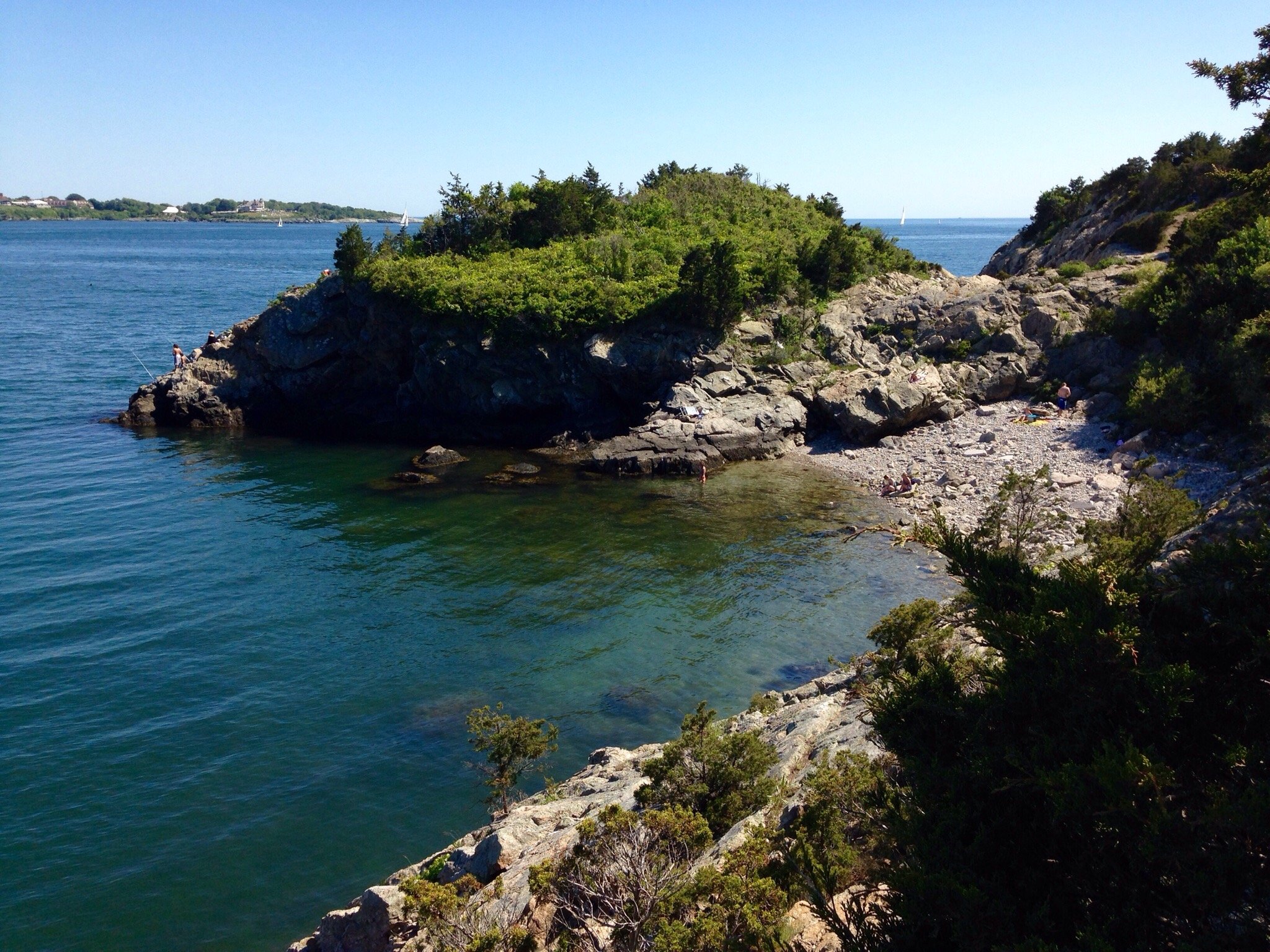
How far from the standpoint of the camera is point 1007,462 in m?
32.9

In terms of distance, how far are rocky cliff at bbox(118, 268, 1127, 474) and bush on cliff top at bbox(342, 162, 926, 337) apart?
1.26 meters

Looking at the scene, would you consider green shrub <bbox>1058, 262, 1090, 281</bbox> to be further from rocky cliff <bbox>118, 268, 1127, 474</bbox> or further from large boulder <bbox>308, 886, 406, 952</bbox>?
large boulder <bbox>308, 886, 406, 952</bbox>

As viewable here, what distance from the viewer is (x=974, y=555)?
31.3ft

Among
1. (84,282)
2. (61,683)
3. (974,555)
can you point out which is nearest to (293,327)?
(61,683)

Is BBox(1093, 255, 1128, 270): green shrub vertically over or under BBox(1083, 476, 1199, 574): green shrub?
over

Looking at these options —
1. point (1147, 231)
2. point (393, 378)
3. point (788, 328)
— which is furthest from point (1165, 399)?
point (393, 378)

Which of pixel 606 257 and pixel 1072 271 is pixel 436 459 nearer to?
pixel 606 257

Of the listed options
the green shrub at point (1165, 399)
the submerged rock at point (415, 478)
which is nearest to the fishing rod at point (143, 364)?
the submerged rock at point (415, 478)

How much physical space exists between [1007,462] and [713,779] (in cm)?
2515

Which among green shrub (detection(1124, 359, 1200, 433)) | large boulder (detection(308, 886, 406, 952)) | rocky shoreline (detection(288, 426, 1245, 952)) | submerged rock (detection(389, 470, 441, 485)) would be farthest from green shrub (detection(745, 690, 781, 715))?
submerged rock (detection(389, 470, 441, 485))

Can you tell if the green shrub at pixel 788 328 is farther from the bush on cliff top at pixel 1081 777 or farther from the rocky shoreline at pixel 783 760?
the bush on cliff top at pixel 1081 777

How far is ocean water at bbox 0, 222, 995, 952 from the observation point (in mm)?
15922

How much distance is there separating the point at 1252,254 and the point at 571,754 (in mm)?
30965

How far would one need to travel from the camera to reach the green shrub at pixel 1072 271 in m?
43.8
